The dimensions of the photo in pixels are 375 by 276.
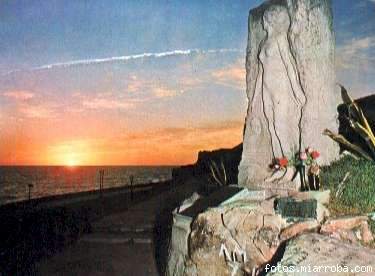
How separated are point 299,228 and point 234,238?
1.15 metres

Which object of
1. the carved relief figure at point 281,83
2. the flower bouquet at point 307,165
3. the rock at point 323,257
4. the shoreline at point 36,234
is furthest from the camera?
the shoreline at point 36,234

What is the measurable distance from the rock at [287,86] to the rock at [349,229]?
6.42 feet

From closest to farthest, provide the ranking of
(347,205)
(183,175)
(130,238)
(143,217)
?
(347,205) → (130,238) → (143,217) → (183,175)

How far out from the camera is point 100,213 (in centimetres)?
1692

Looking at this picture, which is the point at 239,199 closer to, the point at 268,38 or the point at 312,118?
the point at 312,118

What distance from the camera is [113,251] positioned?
1094 centimetres

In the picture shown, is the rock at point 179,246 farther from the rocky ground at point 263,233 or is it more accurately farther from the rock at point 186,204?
the rock at point 186,204

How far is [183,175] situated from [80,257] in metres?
21.5

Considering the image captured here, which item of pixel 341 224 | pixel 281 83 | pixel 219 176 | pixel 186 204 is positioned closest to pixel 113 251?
pixel 186 204

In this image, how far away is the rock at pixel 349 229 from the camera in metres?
6.37

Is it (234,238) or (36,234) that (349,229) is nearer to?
(234,238)

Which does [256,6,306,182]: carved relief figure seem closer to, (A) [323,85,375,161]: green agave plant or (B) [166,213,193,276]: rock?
(A) [323,85,375,161]: green agave plant

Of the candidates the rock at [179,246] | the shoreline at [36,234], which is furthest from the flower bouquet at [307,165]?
the shoreline at [36,234]

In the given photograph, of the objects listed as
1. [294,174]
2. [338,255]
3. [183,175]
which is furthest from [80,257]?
[183,175]
